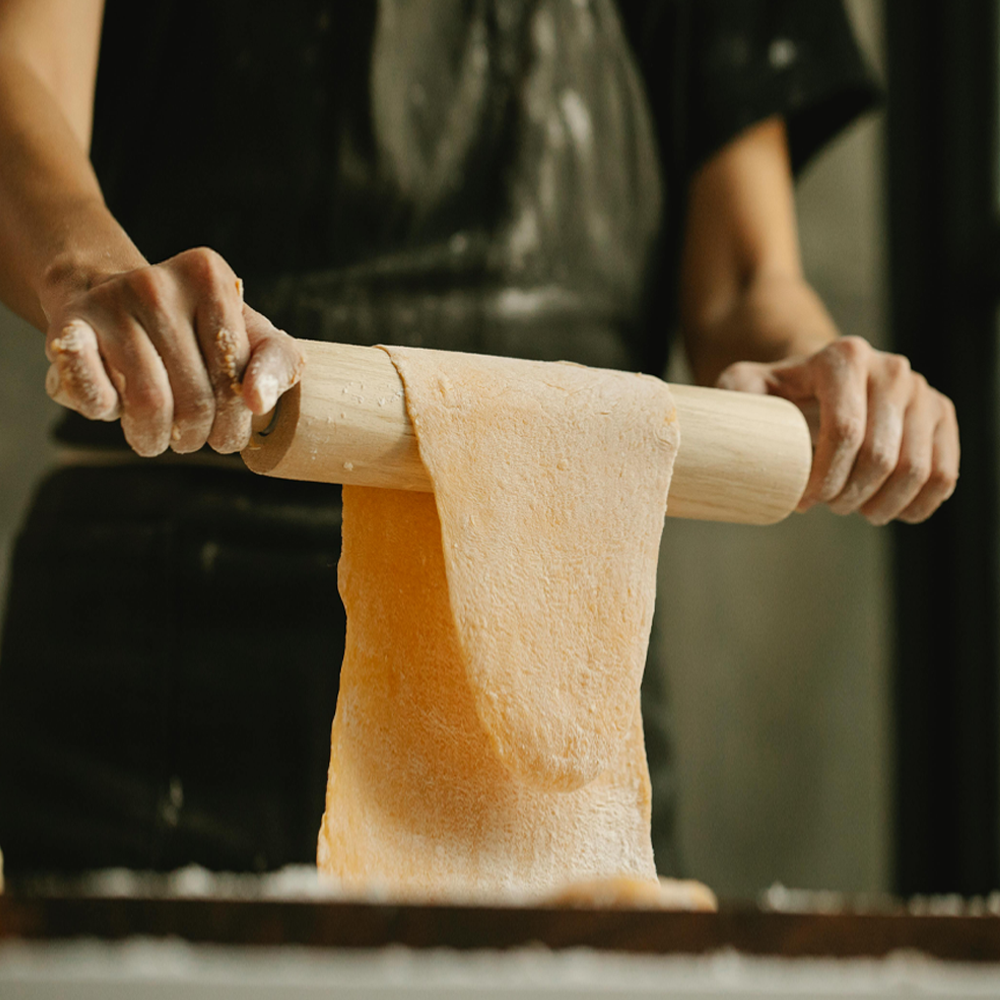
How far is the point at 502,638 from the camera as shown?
49cm

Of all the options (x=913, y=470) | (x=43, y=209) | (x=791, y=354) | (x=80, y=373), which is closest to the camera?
(x=80, y=373)

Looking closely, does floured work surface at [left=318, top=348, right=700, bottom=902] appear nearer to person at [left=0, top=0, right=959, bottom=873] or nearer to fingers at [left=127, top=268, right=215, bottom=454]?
fingers at [left=127, top=268, right=215, bottom=454]

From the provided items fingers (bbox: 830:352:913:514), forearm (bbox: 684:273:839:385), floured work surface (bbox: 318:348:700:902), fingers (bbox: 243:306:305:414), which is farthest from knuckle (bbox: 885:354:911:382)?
fingers (bbox: 243:306:305:414)

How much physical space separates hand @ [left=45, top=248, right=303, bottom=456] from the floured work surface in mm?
82

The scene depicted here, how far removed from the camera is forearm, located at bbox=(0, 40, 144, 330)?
49cm

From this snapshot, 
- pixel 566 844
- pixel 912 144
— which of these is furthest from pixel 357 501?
pixel 912 144

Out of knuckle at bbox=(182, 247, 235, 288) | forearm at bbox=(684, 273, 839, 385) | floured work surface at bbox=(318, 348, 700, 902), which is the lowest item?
floured work surface at bbox=(318, 348, 700, 902)

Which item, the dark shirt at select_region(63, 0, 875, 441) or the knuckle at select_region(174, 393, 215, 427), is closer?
the knuckle at select_region(174, 393, 215, 427)

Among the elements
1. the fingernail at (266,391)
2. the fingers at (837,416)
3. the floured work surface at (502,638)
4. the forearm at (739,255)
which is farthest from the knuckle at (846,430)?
the fingernail at (266,391)

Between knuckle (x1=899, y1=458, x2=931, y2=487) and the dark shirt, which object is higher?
the dark shirt

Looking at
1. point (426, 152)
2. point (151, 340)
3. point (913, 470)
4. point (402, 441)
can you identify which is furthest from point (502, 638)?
point (426, 152)

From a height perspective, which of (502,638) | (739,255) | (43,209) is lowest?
(502,638)

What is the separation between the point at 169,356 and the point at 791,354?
21.4 inches

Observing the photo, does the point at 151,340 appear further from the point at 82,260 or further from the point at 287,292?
the point at 287,292
